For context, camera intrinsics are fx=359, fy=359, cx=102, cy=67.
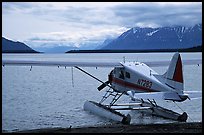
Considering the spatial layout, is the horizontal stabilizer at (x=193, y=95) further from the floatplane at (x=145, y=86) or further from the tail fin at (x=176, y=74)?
the tail fin at (x=176, y=74)

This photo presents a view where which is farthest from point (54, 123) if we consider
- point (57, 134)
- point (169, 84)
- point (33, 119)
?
point (57, 134)

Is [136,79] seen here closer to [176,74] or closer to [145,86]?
[145,86]

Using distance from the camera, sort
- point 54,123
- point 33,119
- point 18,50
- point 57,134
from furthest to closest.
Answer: point 18,50 < point 33,119 < point 54,123 < point 57,134

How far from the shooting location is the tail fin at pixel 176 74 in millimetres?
9508

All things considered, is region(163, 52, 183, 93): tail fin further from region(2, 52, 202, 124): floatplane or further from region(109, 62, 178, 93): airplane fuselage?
region(109, 62, 178, 93): airplane fuselage

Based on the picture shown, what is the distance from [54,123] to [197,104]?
6.75m

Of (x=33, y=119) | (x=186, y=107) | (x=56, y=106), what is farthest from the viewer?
(x=56, y=106)

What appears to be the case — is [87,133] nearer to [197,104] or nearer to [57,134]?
[57,134]

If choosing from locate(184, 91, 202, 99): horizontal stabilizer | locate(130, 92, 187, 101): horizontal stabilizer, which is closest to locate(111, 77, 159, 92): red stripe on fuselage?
locate(130, 92, 187, 101): horizontal stabilizer

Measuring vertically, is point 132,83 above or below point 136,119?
above

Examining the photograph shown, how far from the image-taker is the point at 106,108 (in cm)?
1216

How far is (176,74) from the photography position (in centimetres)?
977

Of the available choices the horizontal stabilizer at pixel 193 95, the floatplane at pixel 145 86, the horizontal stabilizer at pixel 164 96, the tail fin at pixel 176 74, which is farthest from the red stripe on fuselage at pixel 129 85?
the horizontal stabilizer at pixel 193 95

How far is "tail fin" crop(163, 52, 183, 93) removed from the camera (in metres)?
9.51
